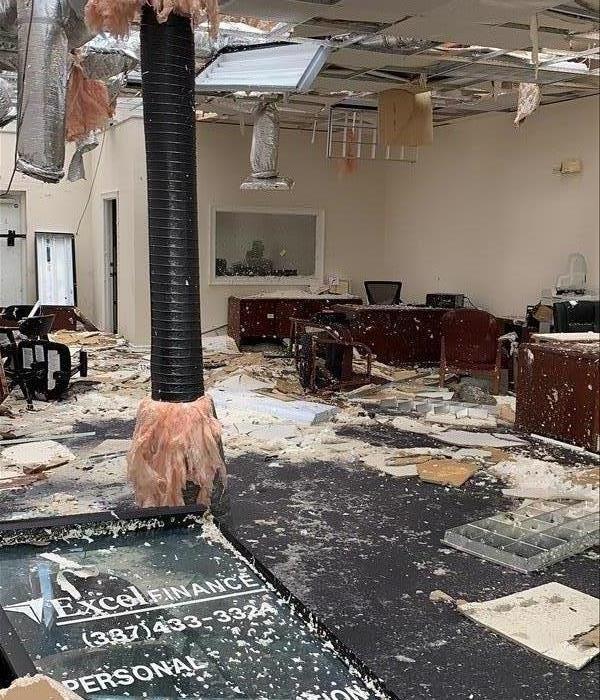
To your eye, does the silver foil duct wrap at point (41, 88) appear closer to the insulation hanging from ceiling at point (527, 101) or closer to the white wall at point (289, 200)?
the insulation hanging from ceiling at point (527, 101)

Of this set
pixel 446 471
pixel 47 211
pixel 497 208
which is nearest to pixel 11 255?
pixel 47 211

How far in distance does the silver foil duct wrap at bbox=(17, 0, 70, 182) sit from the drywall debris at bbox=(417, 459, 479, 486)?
9.39 feet

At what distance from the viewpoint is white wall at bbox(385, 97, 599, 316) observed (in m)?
7.62

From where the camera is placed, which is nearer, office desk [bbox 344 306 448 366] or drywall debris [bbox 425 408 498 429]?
drywall debris [bbox 425 408 498 429]

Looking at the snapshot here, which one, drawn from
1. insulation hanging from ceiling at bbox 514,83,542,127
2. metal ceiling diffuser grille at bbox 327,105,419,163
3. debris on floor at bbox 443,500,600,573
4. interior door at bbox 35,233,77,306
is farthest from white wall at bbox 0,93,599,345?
debris on floor at bbox 443,500,600,573

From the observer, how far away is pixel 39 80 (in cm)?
279

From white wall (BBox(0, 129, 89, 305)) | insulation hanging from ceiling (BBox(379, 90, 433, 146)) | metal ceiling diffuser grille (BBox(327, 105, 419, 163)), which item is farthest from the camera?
white wall (BBox(0, 129, 89, 305))

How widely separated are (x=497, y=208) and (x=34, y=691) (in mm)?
8271

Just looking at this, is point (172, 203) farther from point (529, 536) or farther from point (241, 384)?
point (241, 384)

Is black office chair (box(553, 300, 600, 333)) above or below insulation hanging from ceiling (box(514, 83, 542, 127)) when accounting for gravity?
below

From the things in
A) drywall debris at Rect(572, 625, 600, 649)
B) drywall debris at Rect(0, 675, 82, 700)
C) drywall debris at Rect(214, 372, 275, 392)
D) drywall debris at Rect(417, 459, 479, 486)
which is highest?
drywall debris at Rect(0, 675, 82, 700)

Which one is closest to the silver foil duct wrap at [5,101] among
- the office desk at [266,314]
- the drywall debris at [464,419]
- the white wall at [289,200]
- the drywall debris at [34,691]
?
the drywall debris at [464,419]

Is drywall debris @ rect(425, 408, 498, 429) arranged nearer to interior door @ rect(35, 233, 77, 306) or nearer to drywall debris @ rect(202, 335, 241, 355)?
drywall debris @ rect(202, 335, 241, 355)

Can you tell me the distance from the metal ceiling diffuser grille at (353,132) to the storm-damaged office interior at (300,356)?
0.06 m
